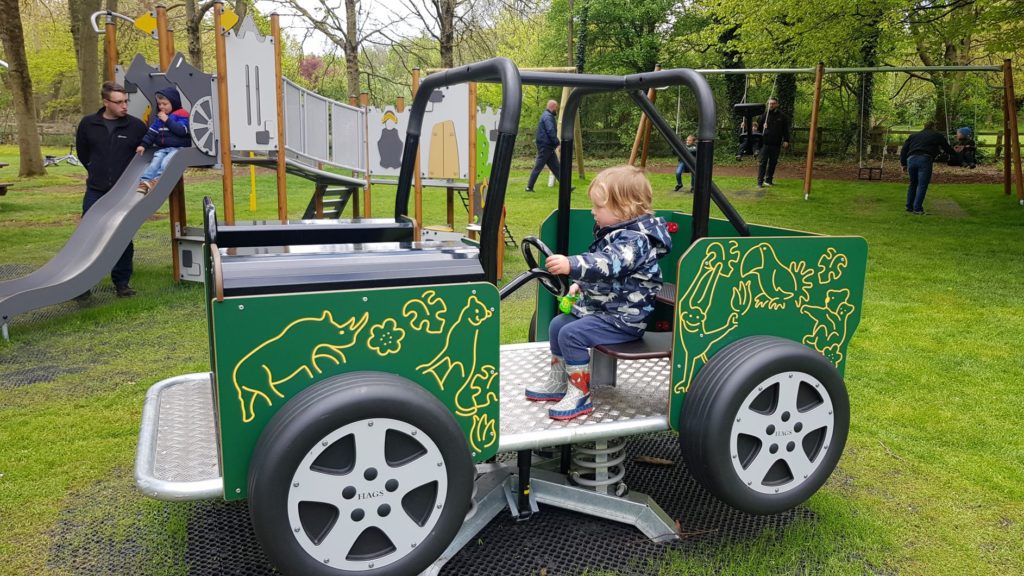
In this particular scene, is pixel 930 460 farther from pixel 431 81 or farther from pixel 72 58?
pixel 72 58

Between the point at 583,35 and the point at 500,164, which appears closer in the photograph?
the point at 500,164

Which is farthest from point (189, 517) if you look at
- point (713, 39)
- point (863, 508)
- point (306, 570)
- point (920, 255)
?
point (713, 39)

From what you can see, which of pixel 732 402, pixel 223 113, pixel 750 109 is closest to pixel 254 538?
pixel 732 402

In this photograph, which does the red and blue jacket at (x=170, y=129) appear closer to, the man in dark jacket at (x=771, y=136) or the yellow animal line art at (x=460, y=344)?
the yellow animal line art at (x=460, y=344)

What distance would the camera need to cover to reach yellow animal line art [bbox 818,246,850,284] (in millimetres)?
3021

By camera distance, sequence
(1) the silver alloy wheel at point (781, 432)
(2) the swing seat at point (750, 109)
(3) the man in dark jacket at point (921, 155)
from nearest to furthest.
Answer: (1) the silver alloy wheel at point (781, 432) → (3) the man in dark jacket at point (921, 155) → (2) the swing seat at point (750, 109)

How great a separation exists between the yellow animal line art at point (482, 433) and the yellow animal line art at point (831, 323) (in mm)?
1341

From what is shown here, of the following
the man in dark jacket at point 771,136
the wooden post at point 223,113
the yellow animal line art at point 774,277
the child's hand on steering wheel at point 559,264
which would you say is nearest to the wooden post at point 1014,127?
the man in dark jacket at point 771,136

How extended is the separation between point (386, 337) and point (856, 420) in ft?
9.91

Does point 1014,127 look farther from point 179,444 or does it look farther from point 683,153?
point 179,444

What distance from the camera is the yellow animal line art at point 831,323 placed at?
3.04 m

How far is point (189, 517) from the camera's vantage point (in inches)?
124

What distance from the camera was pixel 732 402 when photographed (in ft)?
8.77

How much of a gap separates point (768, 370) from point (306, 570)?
1690mm
